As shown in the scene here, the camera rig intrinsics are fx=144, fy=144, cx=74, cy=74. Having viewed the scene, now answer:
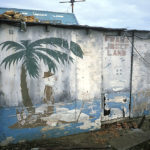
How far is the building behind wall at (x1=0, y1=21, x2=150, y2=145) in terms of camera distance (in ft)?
15.3

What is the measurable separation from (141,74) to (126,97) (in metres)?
1.31

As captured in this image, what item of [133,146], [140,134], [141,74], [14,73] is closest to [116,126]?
[140,134]

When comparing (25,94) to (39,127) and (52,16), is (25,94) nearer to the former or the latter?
(39,127)

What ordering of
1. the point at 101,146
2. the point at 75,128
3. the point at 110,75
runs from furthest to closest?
the point at 110,75, the point at 75,128, the point at 101,146

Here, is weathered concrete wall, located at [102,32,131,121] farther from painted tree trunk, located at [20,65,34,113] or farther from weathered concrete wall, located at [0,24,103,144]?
painted tree trunk, located at [20,65,34,113]

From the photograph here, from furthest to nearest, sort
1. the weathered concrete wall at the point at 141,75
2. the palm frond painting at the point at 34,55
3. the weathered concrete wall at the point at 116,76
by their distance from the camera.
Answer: the weathered concrete wall at the point at 141,75 < the weathered concrete wall at the point at 116,76 < the palm frond painting at the point at 34,55

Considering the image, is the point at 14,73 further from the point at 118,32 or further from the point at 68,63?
the point at 118,32

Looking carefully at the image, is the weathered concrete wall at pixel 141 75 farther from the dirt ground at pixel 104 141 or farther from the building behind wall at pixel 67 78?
the dirt ground at pixel 104 141

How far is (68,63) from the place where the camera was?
209 inches

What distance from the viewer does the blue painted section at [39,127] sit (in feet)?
15.5

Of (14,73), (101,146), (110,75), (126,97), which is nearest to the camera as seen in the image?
(14,73)

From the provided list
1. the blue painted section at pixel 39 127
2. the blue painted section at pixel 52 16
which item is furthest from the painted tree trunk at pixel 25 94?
the blue painted section at pixel 52 16

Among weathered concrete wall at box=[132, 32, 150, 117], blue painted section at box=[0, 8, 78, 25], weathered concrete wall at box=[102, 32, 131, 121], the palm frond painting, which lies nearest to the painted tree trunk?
the palm frond painting

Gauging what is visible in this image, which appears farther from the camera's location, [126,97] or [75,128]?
[126,97]
